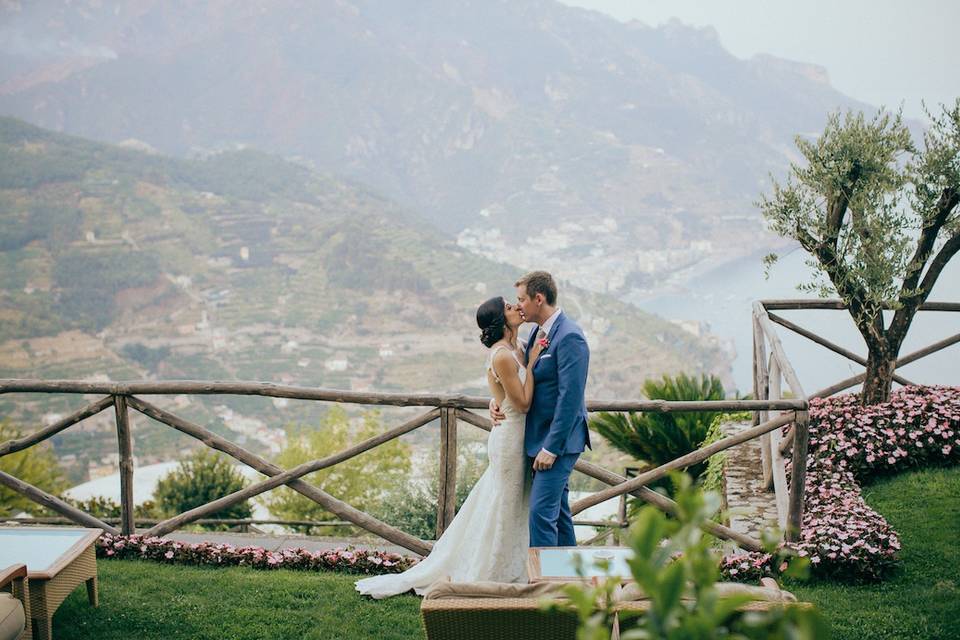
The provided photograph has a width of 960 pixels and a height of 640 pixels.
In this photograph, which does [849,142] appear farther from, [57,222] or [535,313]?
[57,222]

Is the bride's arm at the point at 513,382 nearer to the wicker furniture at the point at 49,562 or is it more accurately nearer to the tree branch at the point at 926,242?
the wicker furniture at the point at 49,562

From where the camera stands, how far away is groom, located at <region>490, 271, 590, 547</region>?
3604mm

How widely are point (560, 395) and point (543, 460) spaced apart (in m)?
0.27

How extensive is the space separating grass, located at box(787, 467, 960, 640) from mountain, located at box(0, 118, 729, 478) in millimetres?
44099

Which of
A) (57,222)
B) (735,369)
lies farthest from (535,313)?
(57,222)

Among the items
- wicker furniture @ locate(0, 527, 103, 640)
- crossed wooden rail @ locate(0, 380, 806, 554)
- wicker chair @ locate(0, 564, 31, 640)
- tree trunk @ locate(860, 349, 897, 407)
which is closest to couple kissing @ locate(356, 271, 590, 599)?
crossed wooden rail @ locate(0, 380, 806, 554)

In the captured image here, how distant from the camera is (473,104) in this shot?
105m

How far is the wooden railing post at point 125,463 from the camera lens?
4695mm

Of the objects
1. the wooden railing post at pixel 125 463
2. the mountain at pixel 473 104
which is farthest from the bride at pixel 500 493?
the mountain at pixel 473 104

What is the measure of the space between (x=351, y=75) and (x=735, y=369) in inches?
2608

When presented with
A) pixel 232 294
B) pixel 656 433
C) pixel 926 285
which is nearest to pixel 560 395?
pixel 926 285

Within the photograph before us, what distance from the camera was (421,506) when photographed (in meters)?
8.45

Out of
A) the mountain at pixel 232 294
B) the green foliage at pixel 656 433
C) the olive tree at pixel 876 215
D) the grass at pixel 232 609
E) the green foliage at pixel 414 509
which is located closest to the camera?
the grass at pixel 232 609

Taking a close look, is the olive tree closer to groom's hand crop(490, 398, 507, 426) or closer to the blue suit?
the blue suit
